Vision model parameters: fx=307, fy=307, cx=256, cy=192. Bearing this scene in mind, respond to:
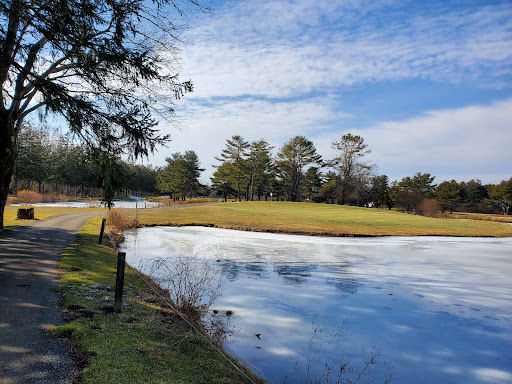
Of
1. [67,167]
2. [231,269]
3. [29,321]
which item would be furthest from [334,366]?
[67,167]

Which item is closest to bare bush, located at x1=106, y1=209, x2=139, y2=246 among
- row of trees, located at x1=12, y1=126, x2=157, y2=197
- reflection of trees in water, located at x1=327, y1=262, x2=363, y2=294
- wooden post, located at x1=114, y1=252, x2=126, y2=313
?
row of trees, located at x1=12, y1=126, x2=157, y2=197

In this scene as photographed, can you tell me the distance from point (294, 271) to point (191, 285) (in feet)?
14.5

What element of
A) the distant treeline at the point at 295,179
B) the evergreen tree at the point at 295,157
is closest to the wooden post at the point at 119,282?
the distant treeline at the point at 295,179

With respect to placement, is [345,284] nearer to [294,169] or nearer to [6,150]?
[6,150]

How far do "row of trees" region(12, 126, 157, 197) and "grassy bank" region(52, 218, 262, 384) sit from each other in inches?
129

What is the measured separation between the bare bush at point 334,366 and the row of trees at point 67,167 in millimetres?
6912

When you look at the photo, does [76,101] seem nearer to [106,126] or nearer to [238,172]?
[106,126]

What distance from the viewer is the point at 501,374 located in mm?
4602

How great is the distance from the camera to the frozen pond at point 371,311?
4840 mm

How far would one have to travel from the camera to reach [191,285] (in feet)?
22.7

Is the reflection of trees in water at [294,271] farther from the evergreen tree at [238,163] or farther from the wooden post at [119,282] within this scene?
the evergreen tree at [238,163]

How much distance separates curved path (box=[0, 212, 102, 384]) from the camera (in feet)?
10.9

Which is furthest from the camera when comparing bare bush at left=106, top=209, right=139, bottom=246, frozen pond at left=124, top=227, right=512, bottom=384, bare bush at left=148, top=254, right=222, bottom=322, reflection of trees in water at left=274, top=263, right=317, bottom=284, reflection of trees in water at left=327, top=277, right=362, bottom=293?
bare bush at left=106, top=209, right=139, bottom=246

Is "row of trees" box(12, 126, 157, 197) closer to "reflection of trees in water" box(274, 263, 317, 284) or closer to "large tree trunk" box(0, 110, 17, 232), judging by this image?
"large tree trunk" box(0, 110, 17, 232)
